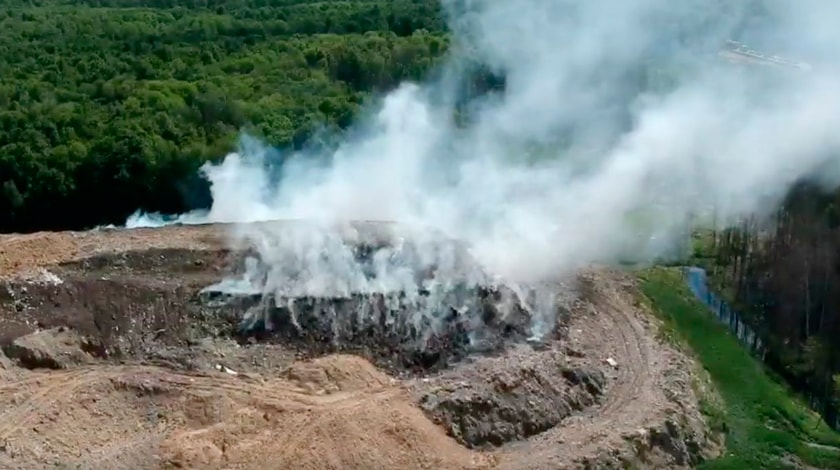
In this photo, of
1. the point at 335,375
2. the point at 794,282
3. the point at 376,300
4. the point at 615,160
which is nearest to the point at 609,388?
the point at 376,300

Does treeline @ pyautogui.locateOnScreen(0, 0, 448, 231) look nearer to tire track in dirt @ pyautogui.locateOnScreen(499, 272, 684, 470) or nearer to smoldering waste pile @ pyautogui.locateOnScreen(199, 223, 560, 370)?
smoldering waste pile @ pyautogui.locateOnScreen(199, 223, 560, 370)

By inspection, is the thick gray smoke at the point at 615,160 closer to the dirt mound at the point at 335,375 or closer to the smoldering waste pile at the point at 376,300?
the smoldering waste pile at the point at 376,300

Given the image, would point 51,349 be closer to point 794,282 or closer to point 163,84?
point 794,282

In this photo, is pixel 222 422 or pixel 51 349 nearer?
pixel 222 422

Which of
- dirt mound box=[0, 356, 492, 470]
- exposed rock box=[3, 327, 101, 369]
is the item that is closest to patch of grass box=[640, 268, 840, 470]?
dirt mound box=[0, 356, 492, 470]

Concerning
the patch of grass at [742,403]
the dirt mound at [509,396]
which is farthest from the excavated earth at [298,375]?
the patch of grass at [742,403]

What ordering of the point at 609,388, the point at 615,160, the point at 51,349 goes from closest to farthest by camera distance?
the point at 51,349, the point at 609,388, the point at 615,160

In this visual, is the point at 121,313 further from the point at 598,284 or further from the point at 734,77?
the point at 734,77
